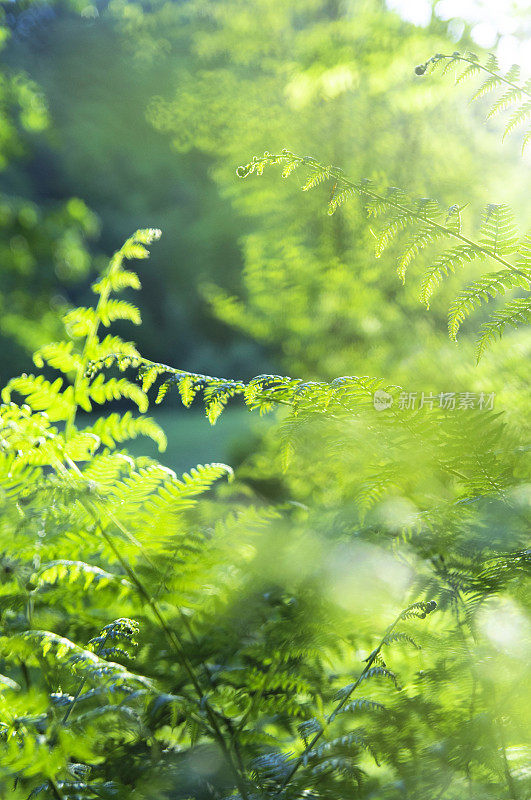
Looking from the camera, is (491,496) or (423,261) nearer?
(491,496)

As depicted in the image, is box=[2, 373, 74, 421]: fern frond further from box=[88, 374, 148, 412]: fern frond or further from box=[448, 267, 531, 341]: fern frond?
box=[448, 267, 531, 341]: fern frond

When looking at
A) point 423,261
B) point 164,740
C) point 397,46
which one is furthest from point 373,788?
point 397,46

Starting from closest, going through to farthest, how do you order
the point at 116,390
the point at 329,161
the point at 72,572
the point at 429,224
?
the point at 72,572 → the point at 429,224 → the point at 116,390 → the point at 329,161

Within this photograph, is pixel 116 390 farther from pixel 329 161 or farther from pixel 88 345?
pixel 329 161

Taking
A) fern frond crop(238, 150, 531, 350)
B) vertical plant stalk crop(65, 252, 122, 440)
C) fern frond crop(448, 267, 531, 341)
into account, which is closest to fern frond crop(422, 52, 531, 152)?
fern frond crop(238, 150, 531, 350)

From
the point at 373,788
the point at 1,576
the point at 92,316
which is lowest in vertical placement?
the point at 373,788

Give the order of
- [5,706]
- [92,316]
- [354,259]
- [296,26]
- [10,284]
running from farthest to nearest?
[10,284]
[296,26]
[354,259]
[92,316]
[5,706]

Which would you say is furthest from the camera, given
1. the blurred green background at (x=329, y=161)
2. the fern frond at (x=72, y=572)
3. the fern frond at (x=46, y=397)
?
the blurred green background at (x=329, y=161)

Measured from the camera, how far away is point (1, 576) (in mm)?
358

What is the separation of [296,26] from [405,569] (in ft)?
8.68

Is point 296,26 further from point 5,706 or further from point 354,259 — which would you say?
point 5,706

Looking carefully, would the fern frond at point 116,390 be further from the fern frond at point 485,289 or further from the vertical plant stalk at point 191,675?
the fern frond at point 485,289

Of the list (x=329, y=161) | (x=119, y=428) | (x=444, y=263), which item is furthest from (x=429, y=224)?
(x=329, y=161)

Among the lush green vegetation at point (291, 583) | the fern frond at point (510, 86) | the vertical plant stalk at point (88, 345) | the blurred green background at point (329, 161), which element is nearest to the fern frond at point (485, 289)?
the lush green vegetation at point (291, 583)
